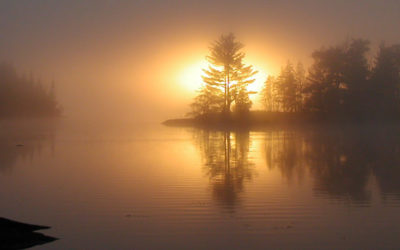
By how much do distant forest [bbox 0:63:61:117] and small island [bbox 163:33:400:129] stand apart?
162 feet

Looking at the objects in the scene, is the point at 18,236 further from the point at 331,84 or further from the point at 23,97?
the point at 23,97

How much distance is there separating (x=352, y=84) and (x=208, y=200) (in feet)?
143

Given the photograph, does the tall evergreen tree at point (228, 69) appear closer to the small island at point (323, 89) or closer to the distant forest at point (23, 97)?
the small island at point (323, 89)

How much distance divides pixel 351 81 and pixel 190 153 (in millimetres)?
35317

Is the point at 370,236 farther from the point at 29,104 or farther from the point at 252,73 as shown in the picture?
the point at 29,104

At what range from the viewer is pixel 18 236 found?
6.49m

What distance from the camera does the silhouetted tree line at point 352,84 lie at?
Result: 159 feet

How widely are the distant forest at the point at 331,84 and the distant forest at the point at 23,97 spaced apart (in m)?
50.4

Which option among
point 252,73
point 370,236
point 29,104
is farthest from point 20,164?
point 29,104

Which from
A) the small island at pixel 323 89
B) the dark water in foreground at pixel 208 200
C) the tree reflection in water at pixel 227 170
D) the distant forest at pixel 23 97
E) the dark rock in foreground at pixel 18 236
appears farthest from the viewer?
the distant forest at pixel 23 97

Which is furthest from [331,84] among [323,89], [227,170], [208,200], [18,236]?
[18,236]

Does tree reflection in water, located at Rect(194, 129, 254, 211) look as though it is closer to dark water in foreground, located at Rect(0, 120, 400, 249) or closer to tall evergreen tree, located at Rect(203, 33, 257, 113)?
dark water in foreground, located at Rect(0, 120, 400, 249)

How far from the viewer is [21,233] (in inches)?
262

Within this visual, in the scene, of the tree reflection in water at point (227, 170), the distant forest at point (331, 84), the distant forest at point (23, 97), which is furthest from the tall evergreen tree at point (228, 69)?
the distant forest at point (23, 97)
